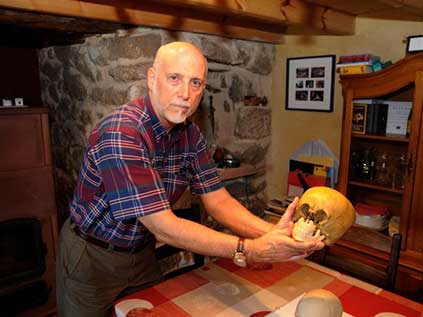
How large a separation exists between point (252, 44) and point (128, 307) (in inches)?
77.3

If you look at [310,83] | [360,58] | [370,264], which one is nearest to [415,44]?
[360,58]

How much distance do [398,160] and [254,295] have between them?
4.16 feet

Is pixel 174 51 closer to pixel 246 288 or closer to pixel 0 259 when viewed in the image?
pixel 246 288

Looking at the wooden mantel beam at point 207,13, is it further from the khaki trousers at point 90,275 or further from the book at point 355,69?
the khaki trousers at point 90,275

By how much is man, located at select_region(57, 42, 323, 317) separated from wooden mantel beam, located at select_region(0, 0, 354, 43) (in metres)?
0.56

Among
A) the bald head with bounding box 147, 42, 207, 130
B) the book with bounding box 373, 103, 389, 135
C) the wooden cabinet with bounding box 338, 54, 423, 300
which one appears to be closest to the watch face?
the bald head with bounding box 147, 42, 207, 130

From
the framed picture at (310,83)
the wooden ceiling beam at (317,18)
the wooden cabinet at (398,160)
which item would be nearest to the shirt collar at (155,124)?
the wooden ceiling beam at (317,18)

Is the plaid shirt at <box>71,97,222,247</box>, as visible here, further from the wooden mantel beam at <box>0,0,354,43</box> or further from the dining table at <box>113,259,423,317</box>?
the wooden mantel beam at <box>0,0,354,43</box>

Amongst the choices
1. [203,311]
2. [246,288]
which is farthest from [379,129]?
[203,311]

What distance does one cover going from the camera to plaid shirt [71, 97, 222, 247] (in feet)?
3.52

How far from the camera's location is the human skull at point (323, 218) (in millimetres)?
1013

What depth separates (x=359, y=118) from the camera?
6.61 feet

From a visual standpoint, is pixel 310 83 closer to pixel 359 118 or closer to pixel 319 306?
pixel 359 118

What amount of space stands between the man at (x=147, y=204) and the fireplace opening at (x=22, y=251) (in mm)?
789
